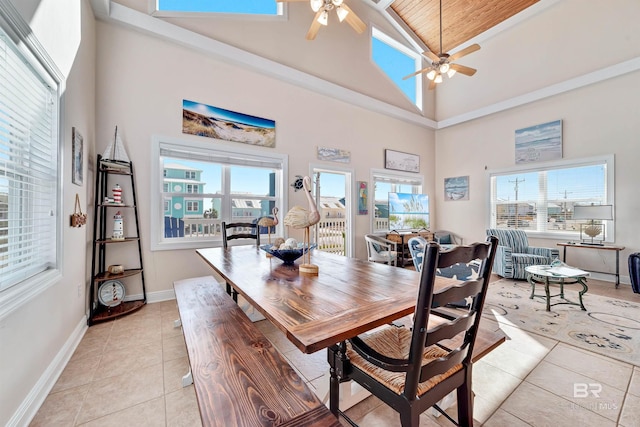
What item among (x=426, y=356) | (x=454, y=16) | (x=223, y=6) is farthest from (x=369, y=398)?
(x=454, y=16)

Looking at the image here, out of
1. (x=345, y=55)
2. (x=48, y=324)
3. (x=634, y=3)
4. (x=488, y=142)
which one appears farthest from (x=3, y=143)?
(x=634, y=3)

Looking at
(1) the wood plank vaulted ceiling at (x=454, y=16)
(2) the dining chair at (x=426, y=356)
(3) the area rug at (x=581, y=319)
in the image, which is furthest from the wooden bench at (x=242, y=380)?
(1) the wood plank vaulted ceiling at (x=454, y=16)

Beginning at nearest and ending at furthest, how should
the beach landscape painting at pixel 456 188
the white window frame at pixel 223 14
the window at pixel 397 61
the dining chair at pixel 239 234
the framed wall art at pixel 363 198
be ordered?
the dining chair at pixel 239 234
the white window frame at pixel 223 14
the framed wall art at pixel 363 198
the window at pixel 397 61
the beach landscape painting at pixel 456 188

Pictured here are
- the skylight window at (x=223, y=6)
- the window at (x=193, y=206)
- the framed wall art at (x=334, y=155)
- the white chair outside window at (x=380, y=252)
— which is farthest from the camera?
the framed wall art at (x=334, y=155)

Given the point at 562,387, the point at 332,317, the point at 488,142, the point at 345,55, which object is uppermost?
the point at 345,55

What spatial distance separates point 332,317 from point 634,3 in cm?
686

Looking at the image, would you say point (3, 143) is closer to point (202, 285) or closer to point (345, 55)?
point (202, 285)

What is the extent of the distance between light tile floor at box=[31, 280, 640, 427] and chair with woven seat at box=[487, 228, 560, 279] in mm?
2245

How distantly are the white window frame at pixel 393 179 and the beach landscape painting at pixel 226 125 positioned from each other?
2.37 meters

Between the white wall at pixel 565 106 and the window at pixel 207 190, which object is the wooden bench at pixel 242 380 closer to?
the window at pixel 207 190

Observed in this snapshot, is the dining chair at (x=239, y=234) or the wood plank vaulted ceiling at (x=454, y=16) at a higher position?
the wood plank vaulted ceiling at (x=454, y=16)

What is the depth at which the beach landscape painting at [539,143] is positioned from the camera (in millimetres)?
4773

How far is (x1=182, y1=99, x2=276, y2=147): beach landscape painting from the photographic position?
11.5 feet

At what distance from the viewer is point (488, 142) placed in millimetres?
5699
